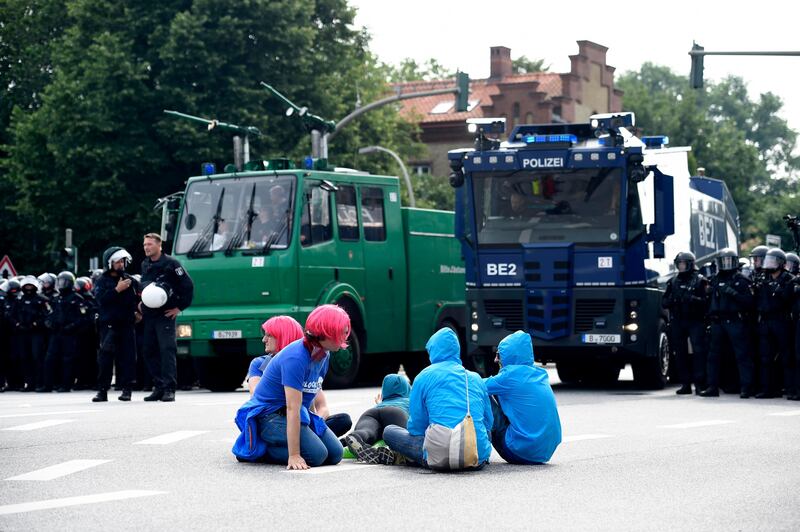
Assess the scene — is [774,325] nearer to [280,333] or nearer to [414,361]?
[414,361]

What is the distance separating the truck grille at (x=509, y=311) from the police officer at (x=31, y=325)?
797cm

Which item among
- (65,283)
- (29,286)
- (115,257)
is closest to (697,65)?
(65,283)

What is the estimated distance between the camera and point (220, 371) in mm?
23469

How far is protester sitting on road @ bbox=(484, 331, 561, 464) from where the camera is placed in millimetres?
11328

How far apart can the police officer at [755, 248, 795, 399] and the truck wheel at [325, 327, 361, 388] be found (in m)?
5.89

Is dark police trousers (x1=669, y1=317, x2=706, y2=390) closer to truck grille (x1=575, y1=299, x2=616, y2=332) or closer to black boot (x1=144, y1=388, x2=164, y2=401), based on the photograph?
truck grille (x1=575, y1=299, x2=616, y2=332)

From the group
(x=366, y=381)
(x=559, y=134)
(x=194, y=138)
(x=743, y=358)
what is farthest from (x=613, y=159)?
(x=194, y=138)

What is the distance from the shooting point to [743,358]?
67.3ft

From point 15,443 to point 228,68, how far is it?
95.9 feet

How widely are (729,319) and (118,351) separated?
805 centimetres

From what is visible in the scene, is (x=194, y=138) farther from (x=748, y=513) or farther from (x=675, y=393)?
(x=748, y=513)

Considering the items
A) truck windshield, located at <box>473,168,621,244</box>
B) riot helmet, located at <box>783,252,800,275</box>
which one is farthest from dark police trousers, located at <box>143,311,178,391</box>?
riot helmet, located at <box>783,252,800,275</box>

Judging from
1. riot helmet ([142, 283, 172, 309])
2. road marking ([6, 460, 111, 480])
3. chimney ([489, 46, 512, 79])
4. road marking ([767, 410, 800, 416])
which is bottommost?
road marking ([767, 410, 800, 416])

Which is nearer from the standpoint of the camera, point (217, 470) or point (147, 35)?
point (217, 470)
